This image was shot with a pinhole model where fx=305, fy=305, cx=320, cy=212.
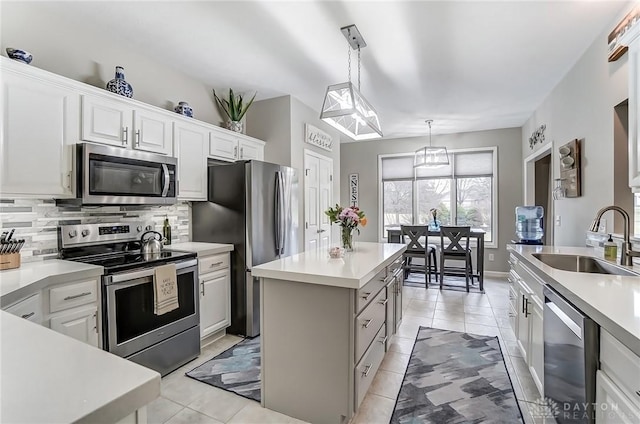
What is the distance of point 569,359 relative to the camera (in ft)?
4.40

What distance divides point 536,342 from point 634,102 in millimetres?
1459

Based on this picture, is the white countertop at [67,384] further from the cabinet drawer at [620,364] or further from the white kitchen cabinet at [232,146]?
the white kitchen cabinet at [232,146]

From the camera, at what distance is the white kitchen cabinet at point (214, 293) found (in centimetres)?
269

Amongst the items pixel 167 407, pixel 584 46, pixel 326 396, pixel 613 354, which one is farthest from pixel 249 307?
pixel 584 46

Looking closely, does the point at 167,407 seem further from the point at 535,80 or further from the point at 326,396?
the point at 535,80

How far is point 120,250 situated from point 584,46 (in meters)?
4.35

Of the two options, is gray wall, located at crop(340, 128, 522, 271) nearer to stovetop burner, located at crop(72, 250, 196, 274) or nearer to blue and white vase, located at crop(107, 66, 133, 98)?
stovetop burner, located at crop(72, 250, 196, 274)

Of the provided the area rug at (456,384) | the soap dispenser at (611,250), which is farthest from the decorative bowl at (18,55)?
the soap dispenser at (611,250)

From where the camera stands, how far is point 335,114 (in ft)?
7.88

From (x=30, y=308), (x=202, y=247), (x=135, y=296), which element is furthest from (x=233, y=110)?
(x=30, y=308)

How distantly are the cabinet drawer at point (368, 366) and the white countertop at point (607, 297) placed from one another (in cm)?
109

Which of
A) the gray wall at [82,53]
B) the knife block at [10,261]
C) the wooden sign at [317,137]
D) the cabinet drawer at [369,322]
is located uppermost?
the gray wall at [82,53]

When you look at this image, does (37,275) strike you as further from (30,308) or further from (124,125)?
(124,125)

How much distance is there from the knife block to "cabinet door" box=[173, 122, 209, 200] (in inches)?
46.4
